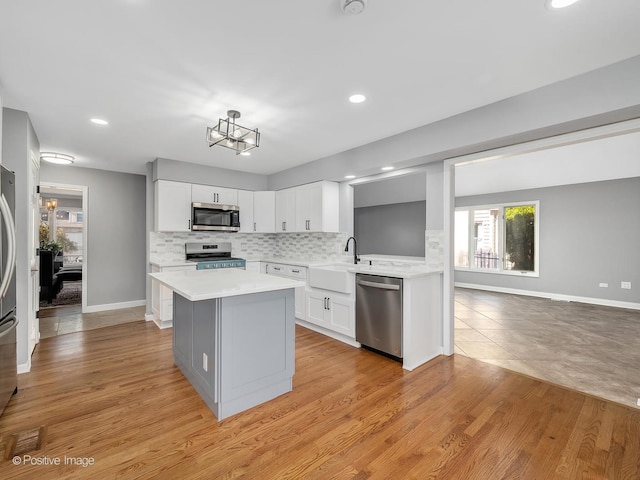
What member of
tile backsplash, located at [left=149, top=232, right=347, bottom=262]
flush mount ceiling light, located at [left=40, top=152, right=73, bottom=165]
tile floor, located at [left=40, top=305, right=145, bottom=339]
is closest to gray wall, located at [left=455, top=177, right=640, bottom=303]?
tile backsplash, located at [left=149, top=232, right=347, bottom=262]

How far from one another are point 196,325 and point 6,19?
2.20m

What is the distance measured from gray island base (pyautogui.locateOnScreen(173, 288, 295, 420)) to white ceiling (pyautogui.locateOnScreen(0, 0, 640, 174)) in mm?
1671

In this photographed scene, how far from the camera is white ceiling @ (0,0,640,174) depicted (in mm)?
1570

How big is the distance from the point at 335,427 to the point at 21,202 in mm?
3406

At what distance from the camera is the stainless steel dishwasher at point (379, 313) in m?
2.99

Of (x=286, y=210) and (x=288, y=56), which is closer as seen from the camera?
(x=288, y=56)

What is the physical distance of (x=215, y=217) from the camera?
4770 millimetres

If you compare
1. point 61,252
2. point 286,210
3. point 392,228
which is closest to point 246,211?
point 286,210

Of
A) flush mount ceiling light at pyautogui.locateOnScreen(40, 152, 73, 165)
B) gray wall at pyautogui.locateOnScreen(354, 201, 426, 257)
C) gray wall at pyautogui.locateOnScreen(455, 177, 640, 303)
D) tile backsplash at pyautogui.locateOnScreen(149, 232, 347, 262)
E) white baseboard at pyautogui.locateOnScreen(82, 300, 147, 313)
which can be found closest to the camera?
flush mount ceiling light at pyautogui.locateOnScreen(40, 152, 73, 165)

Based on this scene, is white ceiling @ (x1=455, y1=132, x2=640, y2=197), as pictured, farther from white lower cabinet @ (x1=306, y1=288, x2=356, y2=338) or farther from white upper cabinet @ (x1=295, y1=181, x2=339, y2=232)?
white lower cabinet @ (x1=306, y1=288, x2=356, y2=338)

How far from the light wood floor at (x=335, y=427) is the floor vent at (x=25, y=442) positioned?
1.8 inches

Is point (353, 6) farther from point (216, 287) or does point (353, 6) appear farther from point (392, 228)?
point (392, 228)

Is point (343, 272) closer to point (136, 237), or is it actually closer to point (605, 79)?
point (605, 79)

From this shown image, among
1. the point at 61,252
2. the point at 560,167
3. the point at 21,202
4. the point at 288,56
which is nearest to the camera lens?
the point at 288,56
